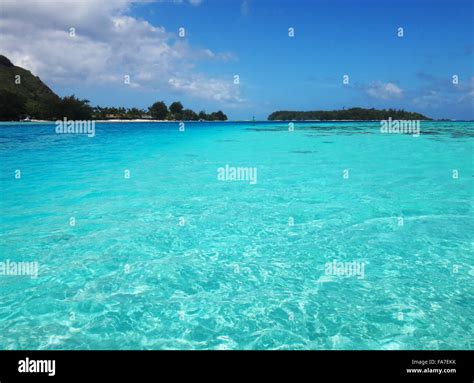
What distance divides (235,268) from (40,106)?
452 feet

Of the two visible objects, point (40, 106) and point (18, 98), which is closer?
point (18, 98)

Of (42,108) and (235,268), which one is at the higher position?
(42,108)

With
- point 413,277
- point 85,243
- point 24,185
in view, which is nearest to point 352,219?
point 413,277

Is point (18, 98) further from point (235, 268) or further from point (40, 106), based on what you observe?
point (235, 268)

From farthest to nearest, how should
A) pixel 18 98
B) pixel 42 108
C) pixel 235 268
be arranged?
1. pixel 42 108
2. pixel 18 98
3. pixel 235 268

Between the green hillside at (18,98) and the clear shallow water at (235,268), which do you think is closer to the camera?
the clear shallow water at (235,268)

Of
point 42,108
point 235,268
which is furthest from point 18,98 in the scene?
point 235,268

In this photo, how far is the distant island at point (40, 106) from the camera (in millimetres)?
99375

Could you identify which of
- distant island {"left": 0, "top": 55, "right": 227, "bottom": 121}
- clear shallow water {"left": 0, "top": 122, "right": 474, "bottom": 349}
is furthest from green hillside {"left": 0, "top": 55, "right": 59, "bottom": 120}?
clear shallow water {"left": 0, "top": 122, "right": 474, "bottom": 349}

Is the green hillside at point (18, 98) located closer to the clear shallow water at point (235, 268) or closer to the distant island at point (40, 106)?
the distant island at point (40, 106)

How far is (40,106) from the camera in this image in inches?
4638

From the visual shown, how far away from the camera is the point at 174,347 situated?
188 inches

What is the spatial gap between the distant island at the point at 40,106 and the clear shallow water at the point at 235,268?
81539mm

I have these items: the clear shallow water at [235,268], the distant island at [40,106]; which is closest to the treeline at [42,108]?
the distant island at [40,106]
